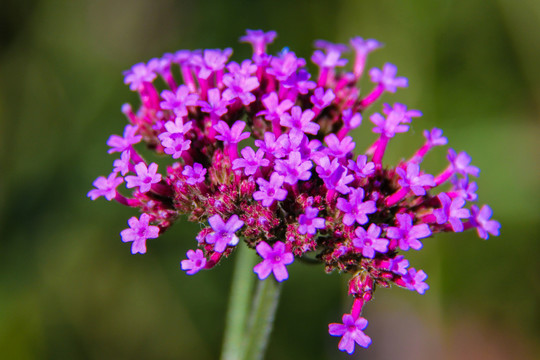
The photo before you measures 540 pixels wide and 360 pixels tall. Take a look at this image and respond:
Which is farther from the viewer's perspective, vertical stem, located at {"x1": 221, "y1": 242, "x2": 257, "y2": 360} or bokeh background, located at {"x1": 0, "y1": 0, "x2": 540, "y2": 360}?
bokeh background, located at {"x1": 0, "y1": 0, "x2": 540, "y2": 360}

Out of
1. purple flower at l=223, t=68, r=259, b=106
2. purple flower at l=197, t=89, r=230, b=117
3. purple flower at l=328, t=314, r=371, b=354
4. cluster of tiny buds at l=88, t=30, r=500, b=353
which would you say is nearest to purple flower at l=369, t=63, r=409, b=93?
cluster of tiny buds at l=88, t=30, r=500, b=353

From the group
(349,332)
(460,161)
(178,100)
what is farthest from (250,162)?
(460,161)

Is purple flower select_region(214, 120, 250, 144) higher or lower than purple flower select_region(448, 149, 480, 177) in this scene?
lower

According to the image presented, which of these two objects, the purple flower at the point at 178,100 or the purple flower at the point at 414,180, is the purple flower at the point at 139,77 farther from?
the purple flower at the point at 414,180

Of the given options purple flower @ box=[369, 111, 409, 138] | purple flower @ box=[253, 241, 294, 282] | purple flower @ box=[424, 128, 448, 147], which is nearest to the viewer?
purple flower @ box=[253, 241, 294, 282]

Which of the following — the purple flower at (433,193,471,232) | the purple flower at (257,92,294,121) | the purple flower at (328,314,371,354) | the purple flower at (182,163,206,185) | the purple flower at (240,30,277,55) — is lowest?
the purple flower at (328,314,371,354)

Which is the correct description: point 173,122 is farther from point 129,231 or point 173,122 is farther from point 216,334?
point 216,334

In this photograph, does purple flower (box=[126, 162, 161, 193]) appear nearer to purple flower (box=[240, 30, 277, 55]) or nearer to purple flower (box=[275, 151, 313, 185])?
purple flower (box=[275, 151, 313, 185])

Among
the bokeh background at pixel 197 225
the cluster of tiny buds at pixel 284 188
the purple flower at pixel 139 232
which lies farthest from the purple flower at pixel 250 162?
the bokeh background at pixel 197 225
